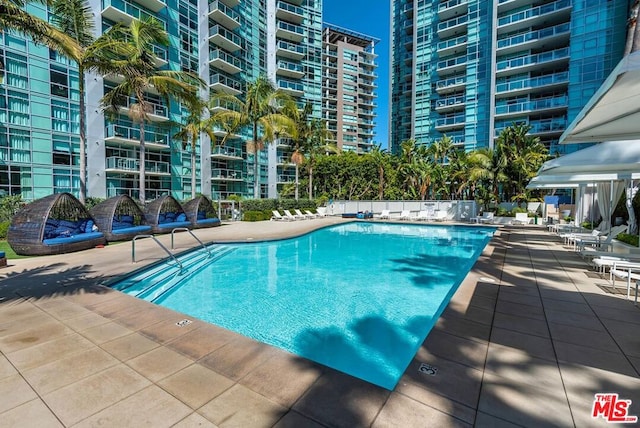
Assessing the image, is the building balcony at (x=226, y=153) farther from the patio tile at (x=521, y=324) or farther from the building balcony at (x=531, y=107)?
the building balcony at (x=531, y=107)

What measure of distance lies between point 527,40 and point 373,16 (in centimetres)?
4309

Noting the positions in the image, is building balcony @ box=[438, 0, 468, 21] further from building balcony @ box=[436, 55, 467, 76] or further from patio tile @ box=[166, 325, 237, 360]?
patio tile @ box=[166, 325, 237, 360]

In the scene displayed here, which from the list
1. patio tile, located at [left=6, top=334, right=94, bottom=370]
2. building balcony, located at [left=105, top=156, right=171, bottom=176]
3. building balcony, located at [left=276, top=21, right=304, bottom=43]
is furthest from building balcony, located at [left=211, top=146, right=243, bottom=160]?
patio tile, located at [left=6, top=334, right=94, bottom=370]

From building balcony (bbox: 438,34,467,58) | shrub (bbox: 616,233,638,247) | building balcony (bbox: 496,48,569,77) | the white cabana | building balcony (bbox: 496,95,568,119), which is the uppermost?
building balcony (bbox: 438,34,467,58)

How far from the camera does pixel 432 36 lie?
1660 inches

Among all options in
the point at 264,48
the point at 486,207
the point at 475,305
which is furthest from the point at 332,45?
the point at 475,305

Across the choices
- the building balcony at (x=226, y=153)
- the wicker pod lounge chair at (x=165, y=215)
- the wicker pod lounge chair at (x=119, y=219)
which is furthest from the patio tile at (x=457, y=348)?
the building balcony at (x=226, y=153)

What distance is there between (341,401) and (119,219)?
13.6 m

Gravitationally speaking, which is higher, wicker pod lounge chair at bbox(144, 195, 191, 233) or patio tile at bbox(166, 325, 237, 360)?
wicker pod lounge chair at bbox(144, 195, 191, 233)

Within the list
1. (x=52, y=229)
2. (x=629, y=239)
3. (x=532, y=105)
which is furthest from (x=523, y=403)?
(x=532, y=105)

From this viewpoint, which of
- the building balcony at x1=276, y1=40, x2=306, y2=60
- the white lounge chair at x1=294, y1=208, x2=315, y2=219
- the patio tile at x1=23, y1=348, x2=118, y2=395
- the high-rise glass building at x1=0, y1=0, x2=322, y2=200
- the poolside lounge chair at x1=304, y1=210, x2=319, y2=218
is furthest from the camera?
the building balcony at x1=276, y1=40, x2=306, y2=60

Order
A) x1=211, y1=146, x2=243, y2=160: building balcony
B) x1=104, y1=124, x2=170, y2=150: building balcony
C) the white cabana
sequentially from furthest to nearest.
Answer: x1=211, y1=146, x2=243, y2=160: building balcony → x1=104, y1=124, x2=170, y2=150: building balcony → the white cabana

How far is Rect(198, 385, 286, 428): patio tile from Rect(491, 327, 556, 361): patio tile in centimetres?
268

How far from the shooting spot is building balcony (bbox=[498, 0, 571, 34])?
31.5 meters
